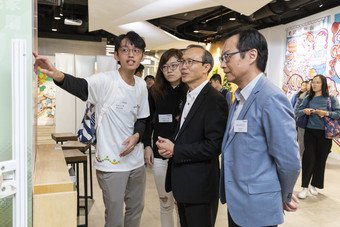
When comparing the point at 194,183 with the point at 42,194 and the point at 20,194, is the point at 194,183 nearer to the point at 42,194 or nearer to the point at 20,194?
the point at 42,194

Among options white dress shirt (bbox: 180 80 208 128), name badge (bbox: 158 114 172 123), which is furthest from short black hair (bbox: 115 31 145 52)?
name badge (bbox: 158 114 172 123)

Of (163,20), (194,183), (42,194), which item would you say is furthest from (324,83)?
(163,20)

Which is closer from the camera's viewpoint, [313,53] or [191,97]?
[191,97]

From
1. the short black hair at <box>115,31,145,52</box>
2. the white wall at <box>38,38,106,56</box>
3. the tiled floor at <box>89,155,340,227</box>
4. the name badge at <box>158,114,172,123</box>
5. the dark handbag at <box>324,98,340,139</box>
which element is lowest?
the tiled floor at <box>89,155,340,227</box>

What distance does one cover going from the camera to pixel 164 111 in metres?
2.48

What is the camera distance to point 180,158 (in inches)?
69.7

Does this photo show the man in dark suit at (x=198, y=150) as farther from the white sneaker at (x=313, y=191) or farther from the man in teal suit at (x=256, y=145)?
the white sneaker at (x=313, y=191)

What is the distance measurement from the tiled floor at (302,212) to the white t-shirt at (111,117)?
1.50 metres

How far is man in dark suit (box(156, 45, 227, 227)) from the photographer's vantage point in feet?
5.74

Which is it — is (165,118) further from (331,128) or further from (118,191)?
(331,128)

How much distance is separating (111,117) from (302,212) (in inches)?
110

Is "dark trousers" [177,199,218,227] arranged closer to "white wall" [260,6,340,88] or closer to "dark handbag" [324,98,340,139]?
"dark handbag" [324,98,340,139]

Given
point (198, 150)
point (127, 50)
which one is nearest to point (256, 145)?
point (198, 150)

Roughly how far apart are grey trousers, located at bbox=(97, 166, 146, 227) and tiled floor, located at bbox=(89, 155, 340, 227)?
121 centimetres
